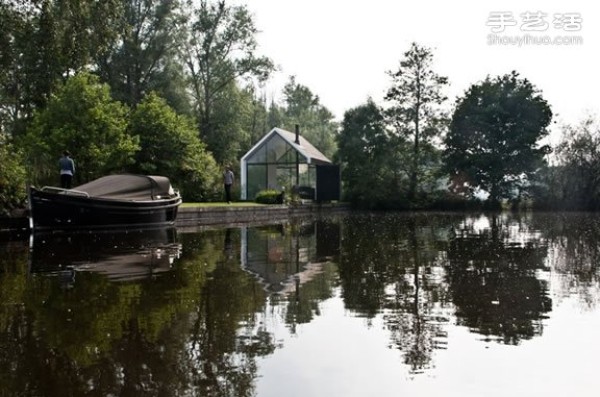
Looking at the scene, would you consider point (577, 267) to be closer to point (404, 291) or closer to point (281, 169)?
point (404, 291)

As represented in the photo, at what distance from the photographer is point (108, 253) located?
11141 millimetres

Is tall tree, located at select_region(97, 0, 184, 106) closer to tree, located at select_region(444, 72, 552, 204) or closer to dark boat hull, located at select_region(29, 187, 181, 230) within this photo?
tree, located at select_region(444, 72, 552, 204)

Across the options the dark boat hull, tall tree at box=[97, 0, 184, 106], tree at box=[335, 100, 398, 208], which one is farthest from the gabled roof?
the dark boat hull

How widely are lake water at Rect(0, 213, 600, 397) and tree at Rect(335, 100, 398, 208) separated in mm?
29504

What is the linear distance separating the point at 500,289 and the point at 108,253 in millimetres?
7426

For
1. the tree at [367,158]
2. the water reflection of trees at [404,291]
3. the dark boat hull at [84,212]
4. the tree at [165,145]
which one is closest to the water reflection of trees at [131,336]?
the water reflection of trees at [404,291]

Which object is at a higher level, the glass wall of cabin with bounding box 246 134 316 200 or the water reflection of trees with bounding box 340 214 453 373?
the glass wall of cabin with bounding box 246 134 316 200

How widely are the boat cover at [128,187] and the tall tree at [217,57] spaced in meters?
25.4

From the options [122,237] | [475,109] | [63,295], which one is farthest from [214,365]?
[475,109]

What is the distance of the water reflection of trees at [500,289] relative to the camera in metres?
5.39

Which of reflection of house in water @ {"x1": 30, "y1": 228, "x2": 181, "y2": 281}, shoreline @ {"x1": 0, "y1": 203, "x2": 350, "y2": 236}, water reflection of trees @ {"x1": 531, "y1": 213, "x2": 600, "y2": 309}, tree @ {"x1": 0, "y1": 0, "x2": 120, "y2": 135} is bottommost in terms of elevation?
water reflection of trees @ {"x1": 531, "y1": 213, "x2": 600, "y2": 309}

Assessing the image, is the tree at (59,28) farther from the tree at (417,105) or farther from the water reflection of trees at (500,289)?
the tree at (417,105)

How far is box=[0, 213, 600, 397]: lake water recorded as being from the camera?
379cm

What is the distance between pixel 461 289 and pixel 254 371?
4.08 meters
